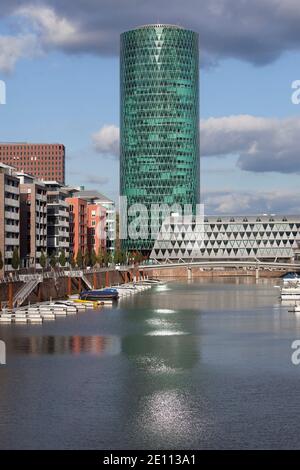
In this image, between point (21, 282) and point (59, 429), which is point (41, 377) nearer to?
point (59, 429)

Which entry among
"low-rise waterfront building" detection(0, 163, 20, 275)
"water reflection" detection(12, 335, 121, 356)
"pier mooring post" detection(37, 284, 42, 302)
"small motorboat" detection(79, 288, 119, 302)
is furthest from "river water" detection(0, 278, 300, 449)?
"low-rise waterfront building" detection(0, 163, 20, 275)

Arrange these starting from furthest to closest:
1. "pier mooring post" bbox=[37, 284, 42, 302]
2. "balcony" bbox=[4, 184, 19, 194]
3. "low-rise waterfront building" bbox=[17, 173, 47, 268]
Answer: "low-rise waterfront building" bbox=[17, 173, 47, 268] → "balcony" bbox=[4, 184, 19, 194] → "pier mooring post" bbox=[37, 284, 42, 302]

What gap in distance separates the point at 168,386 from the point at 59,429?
54.4 ft

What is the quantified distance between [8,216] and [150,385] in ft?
344

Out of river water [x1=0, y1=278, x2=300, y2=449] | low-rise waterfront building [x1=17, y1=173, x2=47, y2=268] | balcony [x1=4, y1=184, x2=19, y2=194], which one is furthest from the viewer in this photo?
low-rise waterfront building [x1=17, y1=173, x2=47, y2=268]

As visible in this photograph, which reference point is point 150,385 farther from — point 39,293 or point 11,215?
point 11,215

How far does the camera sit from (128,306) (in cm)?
16325

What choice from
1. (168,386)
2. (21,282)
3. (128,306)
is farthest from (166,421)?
(128,306)

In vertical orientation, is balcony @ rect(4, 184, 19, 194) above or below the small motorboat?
above

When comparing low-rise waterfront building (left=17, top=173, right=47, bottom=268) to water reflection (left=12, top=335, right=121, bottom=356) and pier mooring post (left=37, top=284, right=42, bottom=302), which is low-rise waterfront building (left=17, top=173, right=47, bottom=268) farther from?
water reflection (left=12, top=335, right=121, bottom=356)

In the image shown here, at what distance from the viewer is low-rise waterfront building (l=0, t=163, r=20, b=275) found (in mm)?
170500

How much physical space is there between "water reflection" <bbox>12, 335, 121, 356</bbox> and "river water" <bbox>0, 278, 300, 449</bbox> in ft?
0.39

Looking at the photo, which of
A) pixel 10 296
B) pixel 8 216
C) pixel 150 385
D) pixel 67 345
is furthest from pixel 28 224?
pixel 150 385

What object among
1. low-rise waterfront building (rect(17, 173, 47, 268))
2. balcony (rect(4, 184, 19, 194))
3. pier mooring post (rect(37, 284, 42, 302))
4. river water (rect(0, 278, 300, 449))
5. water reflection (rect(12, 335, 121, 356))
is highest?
balcony (rect(4, 184, 19, 194))
